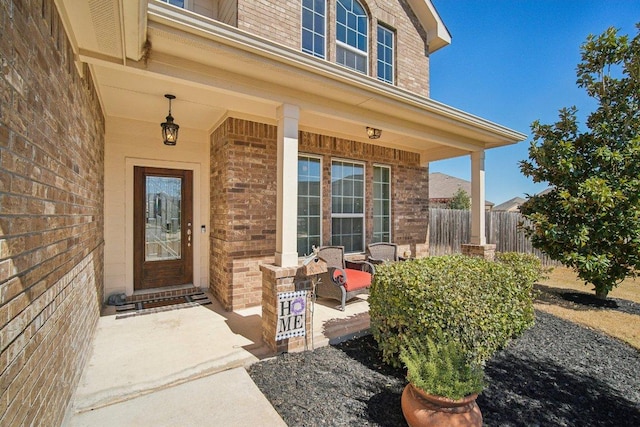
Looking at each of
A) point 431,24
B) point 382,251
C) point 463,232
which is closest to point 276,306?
point 382,251

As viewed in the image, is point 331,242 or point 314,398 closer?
point 314,398

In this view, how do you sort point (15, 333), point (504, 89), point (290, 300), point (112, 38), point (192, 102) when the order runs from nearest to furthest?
point (15, 333) < point (112, 38) < point (290, 300) < point (192, 102) < point (504, 89)

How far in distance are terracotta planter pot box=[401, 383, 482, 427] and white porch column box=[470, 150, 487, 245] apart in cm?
499

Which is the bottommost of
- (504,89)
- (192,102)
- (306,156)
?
(306,156)

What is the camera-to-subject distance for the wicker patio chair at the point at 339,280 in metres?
4.79

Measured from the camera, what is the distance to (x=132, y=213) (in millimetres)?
5098

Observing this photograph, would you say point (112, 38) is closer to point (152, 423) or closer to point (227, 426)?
point (152, 423)

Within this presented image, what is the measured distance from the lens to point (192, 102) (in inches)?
162

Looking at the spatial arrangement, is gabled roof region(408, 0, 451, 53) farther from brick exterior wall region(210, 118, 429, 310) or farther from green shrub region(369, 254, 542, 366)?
green shrub region(369, 254, 542, 366)

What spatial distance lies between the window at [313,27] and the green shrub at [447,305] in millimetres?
4461

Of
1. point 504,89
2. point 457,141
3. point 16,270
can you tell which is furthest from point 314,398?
point 504,89

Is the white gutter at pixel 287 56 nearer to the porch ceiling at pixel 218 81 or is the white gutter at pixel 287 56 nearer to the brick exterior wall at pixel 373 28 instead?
the porch ceiling at pixel 218 81

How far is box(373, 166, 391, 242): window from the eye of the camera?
682 centimetres

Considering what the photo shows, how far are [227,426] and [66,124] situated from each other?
2706mm
